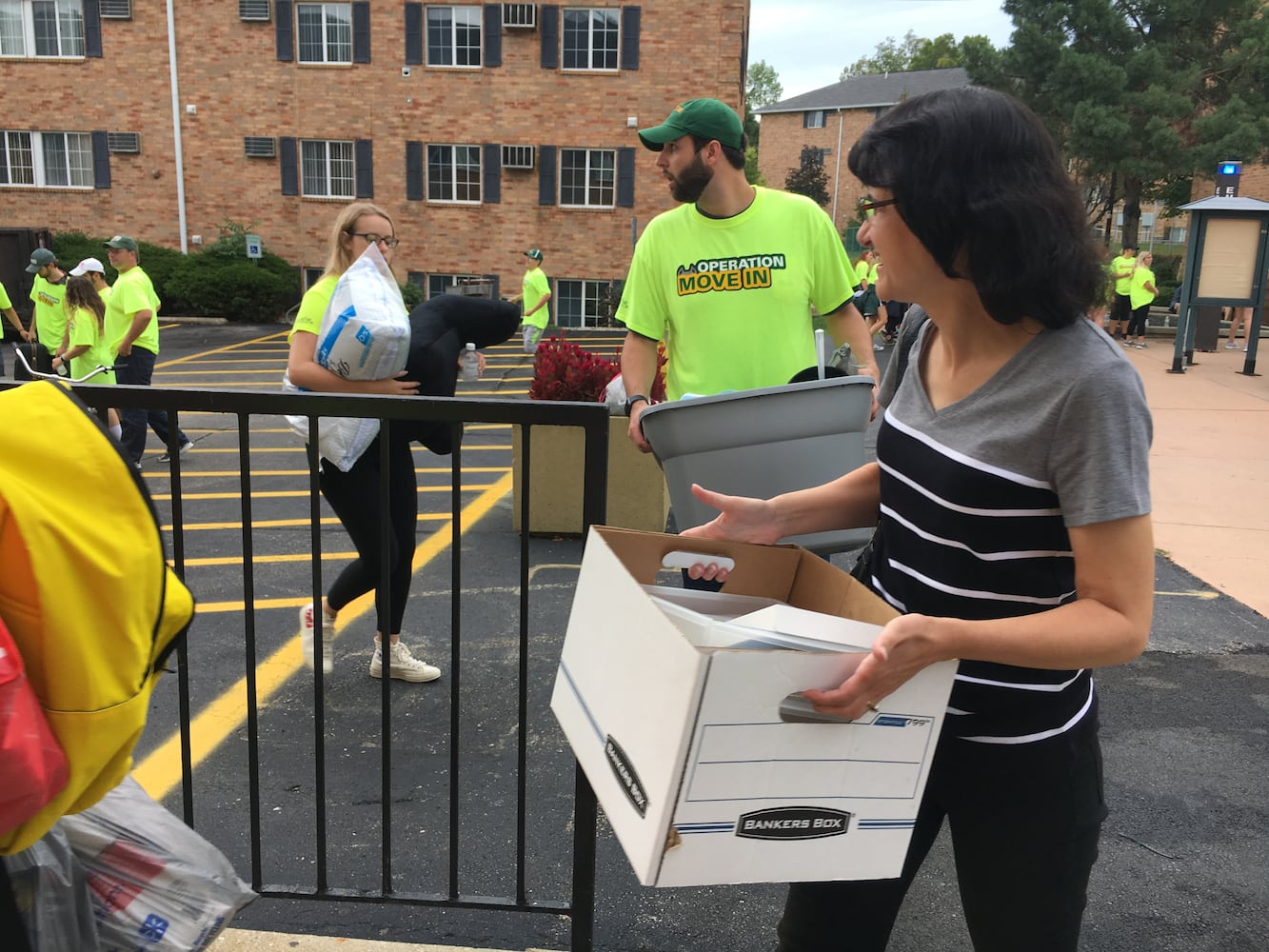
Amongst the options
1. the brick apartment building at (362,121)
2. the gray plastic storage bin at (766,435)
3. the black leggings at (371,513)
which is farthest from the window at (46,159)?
the gray plastic storage bin at (766,435)

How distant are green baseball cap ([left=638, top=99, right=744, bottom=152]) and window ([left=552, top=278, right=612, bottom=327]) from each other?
21.1 metres

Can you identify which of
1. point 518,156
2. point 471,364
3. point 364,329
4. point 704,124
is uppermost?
point 518,156

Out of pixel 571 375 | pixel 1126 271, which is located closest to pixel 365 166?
pixel 1126 271

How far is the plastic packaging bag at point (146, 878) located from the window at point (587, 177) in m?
23.4

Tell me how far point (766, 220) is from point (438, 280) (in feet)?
74.2

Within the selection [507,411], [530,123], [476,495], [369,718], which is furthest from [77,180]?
[507,411]

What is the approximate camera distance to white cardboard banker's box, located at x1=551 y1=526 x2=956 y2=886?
1.25 meters

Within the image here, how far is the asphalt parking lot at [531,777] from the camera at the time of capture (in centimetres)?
270

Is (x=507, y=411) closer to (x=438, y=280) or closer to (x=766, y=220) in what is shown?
(x=766, y=220)

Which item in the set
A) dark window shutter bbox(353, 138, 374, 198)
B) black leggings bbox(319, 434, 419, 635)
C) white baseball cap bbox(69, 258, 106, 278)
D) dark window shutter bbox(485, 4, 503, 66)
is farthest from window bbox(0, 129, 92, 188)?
black leggings bbox(319, 434, 419, 635)

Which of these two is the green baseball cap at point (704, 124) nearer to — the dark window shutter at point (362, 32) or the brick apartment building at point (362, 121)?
the brick apartment building at point (362, 121)

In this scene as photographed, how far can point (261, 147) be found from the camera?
24406 mm

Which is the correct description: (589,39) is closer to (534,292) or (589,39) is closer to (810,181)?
(534,292)

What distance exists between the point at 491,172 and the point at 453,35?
3.26m
